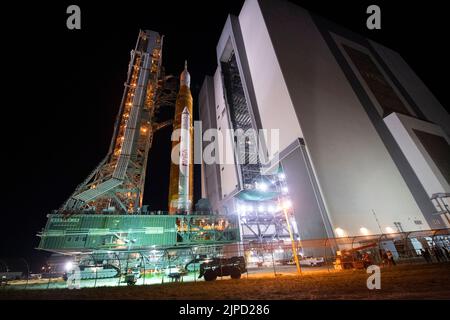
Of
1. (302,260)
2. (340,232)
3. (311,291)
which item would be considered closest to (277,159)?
(340,232)

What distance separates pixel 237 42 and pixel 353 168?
100 ft

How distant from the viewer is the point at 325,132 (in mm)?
25422

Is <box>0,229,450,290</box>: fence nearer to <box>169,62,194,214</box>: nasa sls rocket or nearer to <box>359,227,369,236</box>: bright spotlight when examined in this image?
<box>359,227,369,236</box>: bright spotlight

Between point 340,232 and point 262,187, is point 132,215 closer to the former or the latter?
point 262,187

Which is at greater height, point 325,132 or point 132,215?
point 325,132

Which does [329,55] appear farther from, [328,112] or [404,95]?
[404,95]

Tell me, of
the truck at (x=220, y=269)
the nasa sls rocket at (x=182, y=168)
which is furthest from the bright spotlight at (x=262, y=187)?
the truck at (x=220, y=269)

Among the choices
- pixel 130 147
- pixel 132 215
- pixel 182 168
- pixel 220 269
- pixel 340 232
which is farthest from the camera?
pixel 182 168

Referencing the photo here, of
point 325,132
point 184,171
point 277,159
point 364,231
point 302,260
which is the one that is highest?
point 184,171

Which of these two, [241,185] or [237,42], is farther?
[237,42]

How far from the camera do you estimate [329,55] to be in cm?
3431

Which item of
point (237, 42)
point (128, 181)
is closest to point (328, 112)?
point (237, 42)

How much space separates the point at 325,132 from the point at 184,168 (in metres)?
22.9

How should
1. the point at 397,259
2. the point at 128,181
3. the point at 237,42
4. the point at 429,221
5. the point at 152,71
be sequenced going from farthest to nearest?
the point at 152,71 → the point at 237,42 → the point at 128,181 → the point at 429,221 → the point at 397,259
